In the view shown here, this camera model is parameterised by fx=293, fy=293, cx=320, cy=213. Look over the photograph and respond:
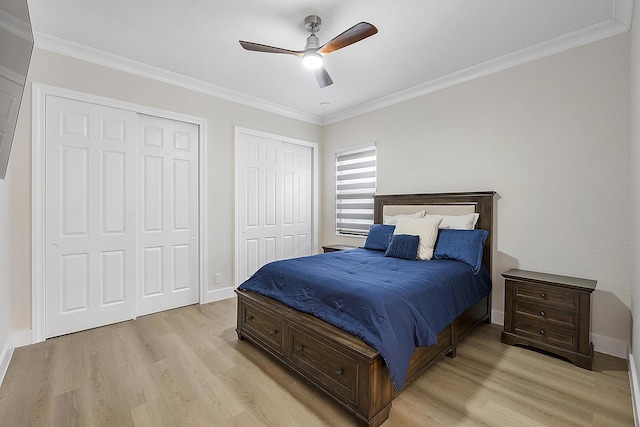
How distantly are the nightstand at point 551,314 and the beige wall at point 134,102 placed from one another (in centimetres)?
334

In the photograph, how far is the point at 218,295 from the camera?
12.9 ft

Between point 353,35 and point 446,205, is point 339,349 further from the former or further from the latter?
point 446,205

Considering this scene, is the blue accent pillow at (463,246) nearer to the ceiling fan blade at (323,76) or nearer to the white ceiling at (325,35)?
the white ceiling at (325,35)

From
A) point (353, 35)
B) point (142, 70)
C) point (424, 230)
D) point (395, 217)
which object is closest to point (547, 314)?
point (424, 230)

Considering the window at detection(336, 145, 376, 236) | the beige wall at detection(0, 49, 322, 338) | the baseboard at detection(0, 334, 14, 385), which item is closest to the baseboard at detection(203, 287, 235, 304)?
the beige wall at detection(0, 49, 322, 338)

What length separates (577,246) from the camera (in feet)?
8.67

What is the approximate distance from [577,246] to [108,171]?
463 cm

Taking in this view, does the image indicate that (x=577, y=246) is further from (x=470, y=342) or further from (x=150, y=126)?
(x=150, y=126)

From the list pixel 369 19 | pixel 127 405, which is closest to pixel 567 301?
pixel 369 19

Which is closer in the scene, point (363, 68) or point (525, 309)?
point (525, 309)

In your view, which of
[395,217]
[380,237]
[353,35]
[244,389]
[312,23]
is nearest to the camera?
[244,389]

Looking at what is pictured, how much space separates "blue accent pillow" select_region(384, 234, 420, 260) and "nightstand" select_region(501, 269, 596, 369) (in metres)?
0.85

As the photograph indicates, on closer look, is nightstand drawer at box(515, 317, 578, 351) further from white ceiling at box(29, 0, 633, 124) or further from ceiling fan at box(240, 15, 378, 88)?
ceiling fan at box(240, 15, 378, 88)

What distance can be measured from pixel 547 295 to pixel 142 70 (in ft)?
15.1
